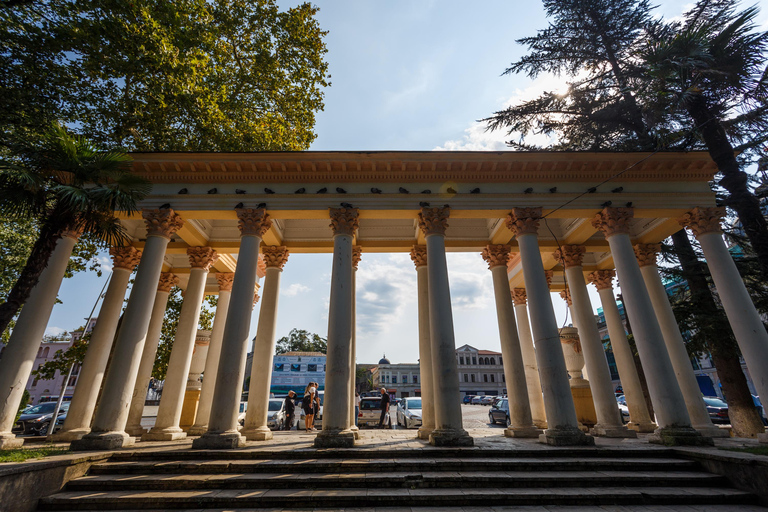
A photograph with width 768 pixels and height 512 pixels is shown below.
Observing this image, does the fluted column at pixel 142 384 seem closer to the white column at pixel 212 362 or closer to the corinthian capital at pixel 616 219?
the white column at pixel 212 362

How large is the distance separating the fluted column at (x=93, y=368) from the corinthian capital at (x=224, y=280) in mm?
3402

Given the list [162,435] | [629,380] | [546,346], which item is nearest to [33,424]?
[162,435]

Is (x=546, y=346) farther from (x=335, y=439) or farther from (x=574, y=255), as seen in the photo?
(x=335, y=439)

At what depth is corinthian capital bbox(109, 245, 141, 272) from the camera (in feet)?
41.7

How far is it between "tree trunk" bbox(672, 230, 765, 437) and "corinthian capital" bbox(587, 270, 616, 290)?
2436 millimetres

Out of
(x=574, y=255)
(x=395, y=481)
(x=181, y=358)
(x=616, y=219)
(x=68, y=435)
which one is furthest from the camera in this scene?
(x=574, y=255)

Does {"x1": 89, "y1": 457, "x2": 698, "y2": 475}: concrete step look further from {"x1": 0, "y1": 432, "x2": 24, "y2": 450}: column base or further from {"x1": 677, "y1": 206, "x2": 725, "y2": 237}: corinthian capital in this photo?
{"x1": 677, "y1": 206, "x2": 725, "y2": 237}: corinthian capital

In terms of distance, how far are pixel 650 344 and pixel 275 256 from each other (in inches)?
475

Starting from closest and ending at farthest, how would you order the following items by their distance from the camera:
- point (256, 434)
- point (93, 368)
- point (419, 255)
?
1. point (256, 434)
2. point (93, 368)
3. point (419, 255)

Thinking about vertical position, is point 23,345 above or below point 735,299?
below

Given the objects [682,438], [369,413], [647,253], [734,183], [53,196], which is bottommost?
[682,438]

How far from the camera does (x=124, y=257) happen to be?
12766 millimetres

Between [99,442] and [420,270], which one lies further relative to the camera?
[420,270]

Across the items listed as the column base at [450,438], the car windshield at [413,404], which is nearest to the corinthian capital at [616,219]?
the column base at [450,438]
